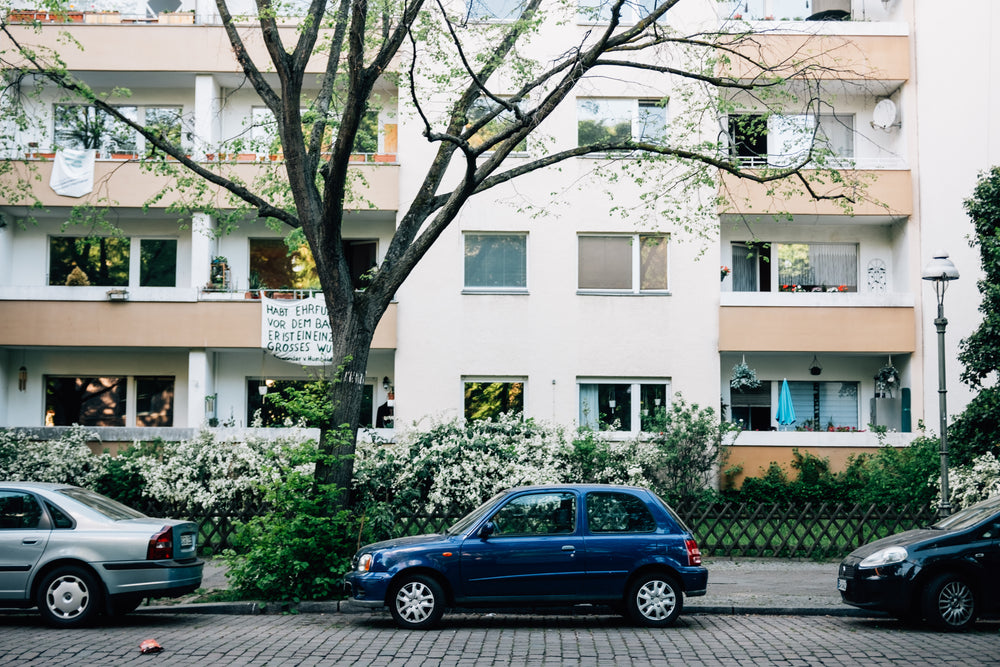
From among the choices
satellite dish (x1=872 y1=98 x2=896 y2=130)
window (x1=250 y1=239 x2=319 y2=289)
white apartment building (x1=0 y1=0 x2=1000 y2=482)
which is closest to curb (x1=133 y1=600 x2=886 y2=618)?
Result: white apartment building (x1=0 y1=0 x2=1000 y2=482)

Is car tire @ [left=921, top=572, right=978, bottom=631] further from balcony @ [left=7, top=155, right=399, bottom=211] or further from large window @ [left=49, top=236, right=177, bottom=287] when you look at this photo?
large window @ [left=49, top=236, right=177, bottom=287]

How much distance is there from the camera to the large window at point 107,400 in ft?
83.9

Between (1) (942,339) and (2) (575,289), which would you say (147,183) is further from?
(1) (942,339)

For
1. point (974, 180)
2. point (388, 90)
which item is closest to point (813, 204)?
point (974, 180)

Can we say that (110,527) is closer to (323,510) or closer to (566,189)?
(323,510)

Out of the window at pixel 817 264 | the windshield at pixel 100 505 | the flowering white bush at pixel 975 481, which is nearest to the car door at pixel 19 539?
the windshield at pixel 100 505

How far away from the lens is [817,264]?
25547 mm

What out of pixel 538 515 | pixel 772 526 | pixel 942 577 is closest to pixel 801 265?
pixel 772 526

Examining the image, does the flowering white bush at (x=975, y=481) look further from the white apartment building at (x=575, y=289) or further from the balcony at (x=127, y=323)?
the balcony at (x=127, y=323)

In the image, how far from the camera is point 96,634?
11531 millimetres

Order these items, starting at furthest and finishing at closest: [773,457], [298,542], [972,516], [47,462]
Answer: [773,457] → [47,462] → [298,542] → [972,516]

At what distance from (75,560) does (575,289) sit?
14.4 metres

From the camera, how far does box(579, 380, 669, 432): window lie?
79.3ft

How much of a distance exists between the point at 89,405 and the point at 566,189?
42.0ft
